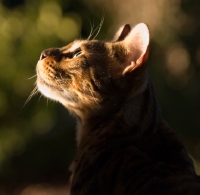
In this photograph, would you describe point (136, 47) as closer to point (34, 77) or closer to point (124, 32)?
point (124, 32)

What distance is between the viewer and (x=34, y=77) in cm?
415

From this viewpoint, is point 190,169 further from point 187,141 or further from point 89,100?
point 187,141

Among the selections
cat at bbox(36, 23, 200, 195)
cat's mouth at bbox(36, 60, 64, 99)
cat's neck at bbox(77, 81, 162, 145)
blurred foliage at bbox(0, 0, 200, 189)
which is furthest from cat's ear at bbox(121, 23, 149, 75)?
blurred foliage at bbox(0, 0, 200, 189)

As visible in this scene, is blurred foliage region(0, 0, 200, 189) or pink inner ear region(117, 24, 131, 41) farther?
blurred foliage region(0, 0, 200, 189)

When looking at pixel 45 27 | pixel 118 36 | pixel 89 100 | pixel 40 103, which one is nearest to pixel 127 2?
pixel 45 27

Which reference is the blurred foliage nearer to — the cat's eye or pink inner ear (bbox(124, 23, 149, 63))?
the cat's eye

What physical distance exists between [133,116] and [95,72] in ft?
0.69

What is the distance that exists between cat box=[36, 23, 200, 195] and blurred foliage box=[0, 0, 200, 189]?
218 centimetres

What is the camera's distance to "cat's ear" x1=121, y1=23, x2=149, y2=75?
1.79 meters

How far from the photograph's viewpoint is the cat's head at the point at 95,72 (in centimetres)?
184

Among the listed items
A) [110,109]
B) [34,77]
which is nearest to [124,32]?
[110,109]

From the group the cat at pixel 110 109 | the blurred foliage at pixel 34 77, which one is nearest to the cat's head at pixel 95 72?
the cat at pixel 110 109

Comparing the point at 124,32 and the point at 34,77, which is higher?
the point at 124,32

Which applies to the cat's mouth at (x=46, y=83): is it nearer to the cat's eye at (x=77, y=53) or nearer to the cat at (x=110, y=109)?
the cat at (x=110, y=109)
